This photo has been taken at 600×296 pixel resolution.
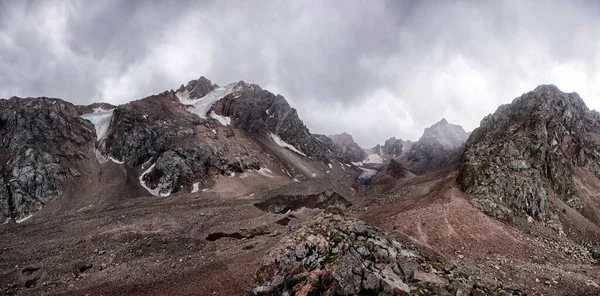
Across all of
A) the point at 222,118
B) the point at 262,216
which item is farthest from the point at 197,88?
the point at 262,216

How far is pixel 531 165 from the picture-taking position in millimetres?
59375

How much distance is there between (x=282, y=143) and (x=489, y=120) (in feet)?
340

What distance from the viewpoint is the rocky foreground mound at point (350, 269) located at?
779 inches

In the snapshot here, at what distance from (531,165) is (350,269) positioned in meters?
55.6

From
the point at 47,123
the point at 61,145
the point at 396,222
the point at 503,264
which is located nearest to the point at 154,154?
the point at 61,145

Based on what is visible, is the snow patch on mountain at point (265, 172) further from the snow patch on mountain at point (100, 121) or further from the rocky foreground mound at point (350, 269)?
the rocky foreground mound at point (350, 269)

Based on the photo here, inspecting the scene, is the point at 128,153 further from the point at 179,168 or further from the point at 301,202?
the point at 301,202

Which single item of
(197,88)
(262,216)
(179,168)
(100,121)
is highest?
(197,88)

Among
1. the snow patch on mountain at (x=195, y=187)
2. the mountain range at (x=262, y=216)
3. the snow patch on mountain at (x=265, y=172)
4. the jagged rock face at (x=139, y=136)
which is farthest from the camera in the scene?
the snow patch on mountain at (x=265, y=172)

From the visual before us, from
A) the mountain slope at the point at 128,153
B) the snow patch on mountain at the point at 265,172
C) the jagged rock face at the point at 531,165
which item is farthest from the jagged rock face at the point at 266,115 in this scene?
the jagged rock face at the point at 531,165

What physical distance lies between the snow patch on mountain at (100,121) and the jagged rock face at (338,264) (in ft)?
361

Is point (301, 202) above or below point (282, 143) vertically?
below

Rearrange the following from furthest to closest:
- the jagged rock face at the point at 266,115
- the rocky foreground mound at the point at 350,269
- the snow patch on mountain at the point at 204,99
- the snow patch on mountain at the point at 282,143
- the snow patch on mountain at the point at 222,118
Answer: the snow patch on mountain at the point at 282,143 < the snow patch on mountain at the point at 204,99 < the jagged rock face at the point at 266,115 < the snow patch on mountain at the point at 222,118 < the rocky foreground mound at the point at 350,269

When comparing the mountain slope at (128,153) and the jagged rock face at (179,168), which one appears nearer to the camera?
the mountain slope at (128,153)
